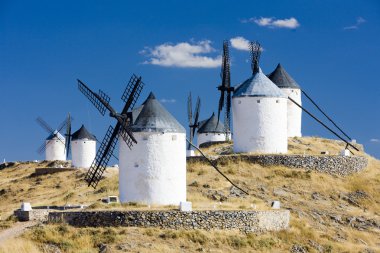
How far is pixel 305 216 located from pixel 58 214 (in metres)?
12.1

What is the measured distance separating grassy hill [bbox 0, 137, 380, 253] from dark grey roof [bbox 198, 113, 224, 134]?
1331 cm

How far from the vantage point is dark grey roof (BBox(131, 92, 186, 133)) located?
31.3m

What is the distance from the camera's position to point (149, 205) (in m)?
30.7

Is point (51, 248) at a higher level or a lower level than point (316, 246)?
higher

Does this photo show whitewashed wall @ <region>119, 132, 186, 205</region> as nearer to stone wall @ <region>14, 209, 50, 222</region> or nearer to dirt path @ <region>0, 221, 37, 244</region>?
stone wall @ <region>14, 209, 50, 222</region>

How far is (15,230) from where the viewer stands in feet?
95.6

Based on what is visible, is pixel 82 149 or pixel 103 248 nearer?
pixel 103 248

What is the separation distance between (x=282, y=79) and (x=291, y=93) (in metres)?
1.19

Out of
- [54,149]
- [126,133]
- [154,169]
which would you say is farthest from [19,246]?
[54,149]

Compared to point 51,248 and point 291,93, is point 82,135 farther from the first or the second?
point 51,248

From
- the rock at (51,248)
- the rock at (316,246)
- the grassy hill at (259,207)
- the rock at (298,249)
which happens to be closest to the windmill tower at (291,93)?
the grassy hill at (259,207)

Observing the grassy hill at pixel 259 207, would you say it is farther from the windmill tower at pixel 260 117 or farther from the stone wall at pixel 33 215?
the windmill tower at pixel 260 117

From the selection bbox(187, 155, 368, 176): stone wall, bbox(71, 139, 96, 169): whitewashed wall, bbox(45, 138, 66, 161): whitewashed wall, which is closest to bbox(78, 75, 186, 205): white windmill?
bbox(187, 155, 368, 176): stone wall

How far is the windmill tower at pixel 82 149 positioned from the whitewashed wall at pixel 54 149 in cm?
759
